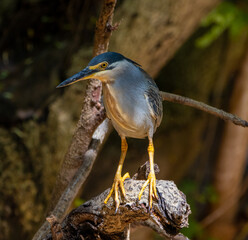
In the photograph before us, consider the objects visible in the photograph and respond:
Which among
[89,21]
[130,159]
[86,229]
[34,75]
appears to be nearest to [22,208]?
[130,159]

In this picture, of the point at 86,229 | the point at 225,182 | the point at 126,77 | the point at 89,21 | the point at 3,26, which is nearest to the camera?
the point at 126,77

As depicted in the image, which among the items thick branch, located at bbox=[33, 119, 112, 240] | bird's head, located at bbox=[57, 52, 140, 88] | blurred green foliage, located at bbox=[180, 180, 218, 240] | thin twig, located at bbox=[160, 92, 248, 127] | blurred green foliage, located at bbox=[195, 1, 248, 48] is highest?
blurred green foliage, located at bbox=[195, 1, 248, 48]

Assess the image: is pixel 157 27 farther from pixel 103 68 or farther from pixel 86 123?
pixel 103 68

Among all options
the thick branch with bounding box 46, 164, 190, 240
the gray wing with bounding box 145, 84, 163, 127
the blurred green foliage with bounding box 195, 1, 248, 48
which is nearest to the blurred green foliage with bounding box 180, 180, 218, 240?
the blurred green foliage with bounding box 195, 1, 248, 48

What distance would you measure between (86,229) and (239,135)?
219cm

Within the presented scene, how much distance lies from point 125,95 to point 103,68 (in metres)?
0.11

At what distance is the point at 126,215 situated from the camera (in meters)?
1.12

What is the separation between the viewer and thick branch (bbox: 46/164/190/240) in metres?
1.04

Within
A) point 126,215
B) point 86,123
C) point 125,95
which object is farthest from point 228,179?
point 125,95

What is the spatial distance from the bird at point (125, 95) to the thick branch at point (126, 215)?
26 millimetres

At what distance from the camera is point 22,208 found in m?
2.21

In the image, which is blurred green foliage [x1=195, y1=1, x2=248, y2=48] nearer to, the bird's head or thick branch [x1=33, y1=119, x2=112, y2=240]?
thick branch [x1=33, y1=119, x2=112, y2=240]

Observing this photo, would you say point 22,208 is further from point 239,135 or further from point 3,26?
point 239,135

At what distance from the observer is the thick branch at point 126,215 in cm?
104
